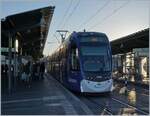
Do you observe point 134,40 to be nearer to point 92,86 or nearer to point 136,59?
point 136,59

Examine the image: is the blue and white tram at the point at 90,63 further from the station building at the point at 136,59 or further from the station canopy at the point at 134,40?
Result: the station building at the point at 136,59

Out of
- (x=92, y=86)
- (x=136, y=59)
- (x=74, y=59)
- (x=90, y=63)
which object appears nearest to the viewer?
(x=92, y=86)

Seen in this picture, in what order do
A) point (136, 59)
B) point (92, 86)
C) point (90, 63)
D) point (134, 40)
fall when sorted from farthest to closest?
point (134, 40) < point (136, 59) < point (90, 63) < point (92, 86)

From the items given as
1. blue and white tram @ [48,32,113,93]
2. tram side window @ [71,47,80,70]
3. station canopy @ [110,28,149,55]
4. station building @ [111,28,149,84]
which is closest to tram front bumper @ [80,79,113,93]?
blue and white tram @ [48,32,113,93]

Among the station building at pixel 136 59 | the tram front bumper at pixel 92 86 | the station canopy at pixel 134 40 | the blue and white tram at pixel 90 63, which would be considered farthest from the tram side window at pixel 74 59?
the station building at pixel 136 59

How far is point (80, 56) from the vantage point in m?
22.8

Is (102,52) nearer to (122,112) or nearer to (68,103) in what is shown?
(68,103)

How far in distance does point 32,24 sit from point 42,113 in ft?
39.1

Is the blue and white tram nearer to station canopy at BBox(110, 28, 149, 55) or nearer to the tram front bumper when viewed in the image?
the tram front bumper

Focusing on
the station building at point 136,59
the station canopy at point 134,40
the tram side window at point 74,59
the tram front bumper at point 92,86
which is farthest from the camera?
the station building at point 136,59

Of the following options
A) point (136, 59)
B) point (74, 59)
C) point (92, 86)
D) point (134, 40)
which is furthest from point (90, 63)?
point (134, 40)

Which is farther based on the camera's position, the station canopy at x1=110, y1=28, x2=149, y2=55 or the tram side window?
the station canopy at x1=110, y1=28, x2=149, y2=55

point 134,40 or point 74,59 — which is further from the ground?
point 134,40

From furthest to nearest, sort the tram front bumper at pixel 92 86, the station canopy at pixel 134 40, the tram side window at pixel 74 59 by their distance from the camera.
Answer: the station canopy at pixel 134 40
the tram side window at pixel 74 59
the tram front bumper at pixel 92 86
